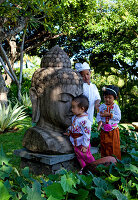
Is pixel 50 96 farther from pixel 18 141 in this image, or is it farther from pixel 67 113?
pixel 18 141

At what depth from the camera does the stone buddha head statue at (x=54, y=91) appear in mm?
2898

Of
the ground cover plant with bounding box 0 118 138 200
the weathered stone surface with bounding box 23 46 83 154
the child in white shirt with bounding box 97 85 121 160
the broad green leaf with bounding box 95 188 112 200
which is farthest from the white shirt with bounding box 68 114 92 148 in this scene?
the broad green leaf with bounding box 95 188 112 200

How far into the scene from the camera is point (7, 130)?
6.32 m

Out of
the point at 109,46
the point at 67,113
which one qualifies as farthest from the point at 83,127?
the point at 109,46

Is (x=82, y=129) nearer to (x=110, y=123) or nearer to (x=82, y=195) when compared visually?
(x=110, y=123)

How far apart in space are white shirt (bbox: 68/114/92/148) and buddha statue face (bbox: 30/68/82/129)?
17cm

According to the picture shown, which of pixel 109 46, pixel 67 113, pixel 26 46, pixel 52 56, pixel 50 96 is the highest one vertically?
pixel 26 46

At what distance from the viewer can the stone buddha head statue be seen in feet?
9.51

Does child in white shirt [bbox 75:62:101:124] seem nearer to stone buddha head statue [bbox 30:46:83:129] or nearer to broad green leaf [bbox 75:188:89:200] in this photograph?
stone buddha head statue [bbox 30:46:83:129]

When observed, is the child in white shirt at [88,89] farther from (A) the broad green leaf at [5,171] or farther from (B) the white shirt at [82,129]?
(A) the broad green leaf at [5,171]

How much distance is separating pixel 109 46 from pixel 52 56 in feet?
27.4

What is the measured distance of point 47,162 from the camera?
2.73 metres

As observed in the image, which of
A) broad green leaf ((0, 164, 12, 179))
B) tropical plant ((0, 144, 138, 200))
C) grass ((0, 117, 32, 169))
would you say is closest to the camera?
tropical plant ((0, 144, 138, 200))

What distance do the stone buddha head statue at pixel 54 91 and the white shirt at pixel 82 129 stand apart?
0.55 feet
